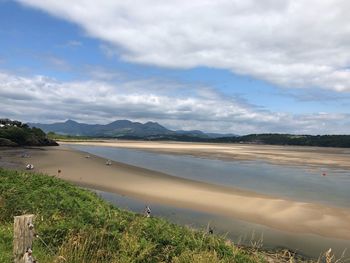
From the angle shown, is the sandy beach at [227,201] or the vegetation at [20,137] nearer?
the sandy beach at [227,201]

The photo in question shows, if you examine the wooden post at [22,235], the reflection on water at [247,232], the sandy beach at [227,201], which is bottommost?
the reflection on water at [247,232]

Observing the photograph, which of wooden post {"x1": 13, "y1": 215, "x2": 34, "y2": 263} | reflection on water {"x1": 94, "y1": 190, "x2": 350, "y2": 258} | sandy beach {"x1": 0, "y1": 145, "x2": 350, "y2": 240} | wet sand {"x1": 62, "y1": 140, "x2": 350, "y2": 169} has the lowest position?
reflection on water {"x1": 94, "y1": 190, "x2": 350, "y2": 258}

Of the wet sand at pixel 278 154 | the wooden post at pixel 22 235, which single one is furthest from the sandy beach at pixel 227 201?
the wet sand at pixel 278 154

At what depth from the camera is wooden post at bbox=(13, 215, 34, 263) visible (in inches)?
248

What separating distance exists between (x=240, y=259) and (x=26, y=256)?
6.59 meters

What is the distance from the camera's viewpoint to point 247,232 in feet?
62.7

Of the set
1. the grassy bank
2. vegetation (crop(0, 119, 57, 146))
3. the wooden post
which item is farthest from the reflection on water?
vegetation (crop(0, 119, 57, 146))

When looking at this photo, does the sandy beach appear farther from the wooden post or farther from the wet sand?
the wet sand

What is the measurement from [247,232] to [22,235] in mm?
14483

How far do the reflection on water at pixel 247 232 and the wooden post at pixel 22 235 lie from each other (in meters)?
10.4

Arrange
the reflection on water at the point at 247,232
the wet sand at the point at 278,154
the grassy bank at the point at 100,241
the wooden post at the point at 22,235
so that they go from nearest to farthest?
1. the wooden post at the point at 22,235
2. the grassy bank at the point at 100,241
3. the reflection on water at the point at 247,232
4. the wet sand at the point at 278,154

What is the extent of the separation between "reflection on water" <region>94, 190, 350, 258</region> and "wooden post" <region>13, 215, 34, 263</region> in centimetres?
1043

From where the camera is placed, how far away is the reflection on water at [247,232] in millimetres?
16906

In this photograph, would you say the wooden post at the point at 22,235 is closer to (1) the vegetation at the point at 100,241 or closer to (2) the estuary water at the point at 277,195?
(1) the vegetation at the point at 100,241
